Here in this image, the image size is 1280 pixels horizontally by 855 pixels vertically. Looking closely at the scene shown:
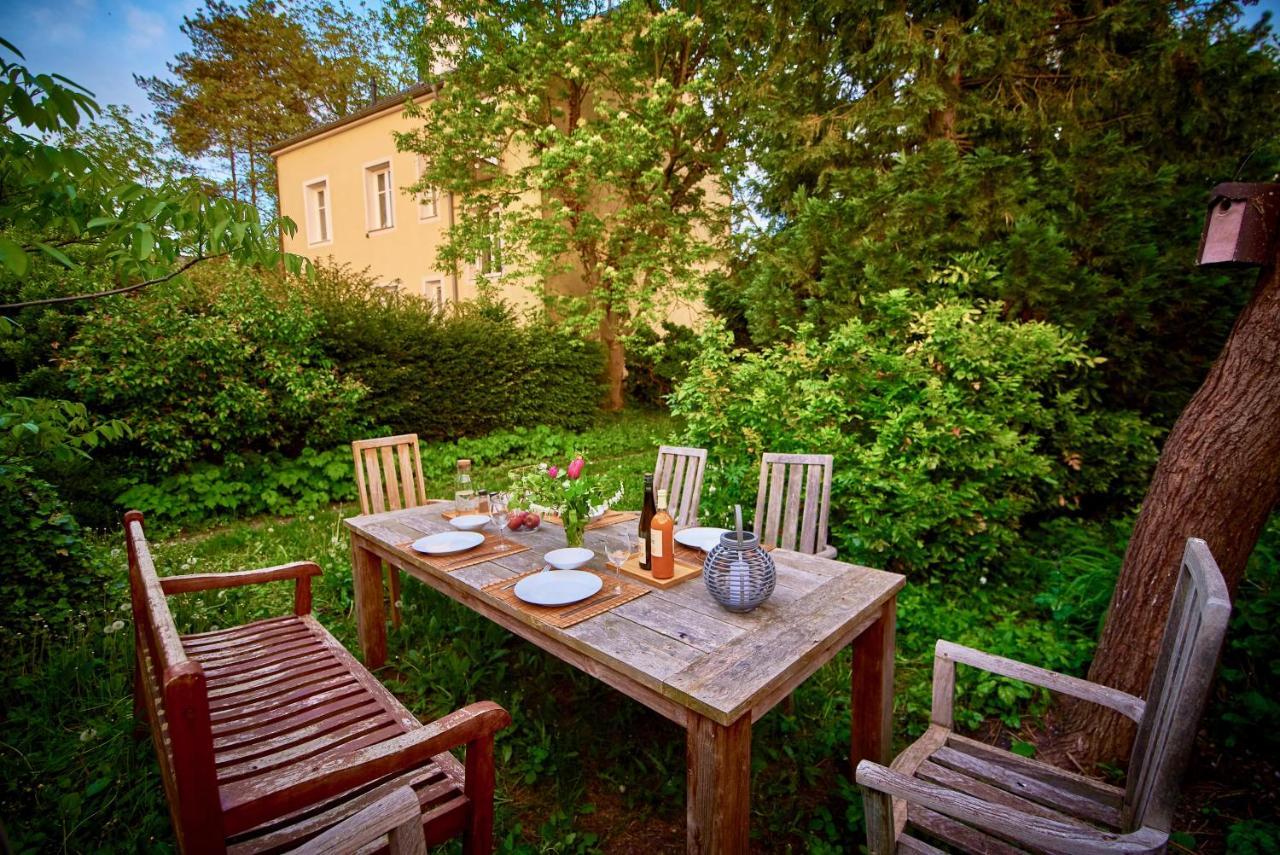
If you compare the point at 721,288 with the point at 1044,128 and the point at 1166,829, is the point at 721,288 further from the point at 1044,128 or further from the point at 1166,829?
the point at 1166,829

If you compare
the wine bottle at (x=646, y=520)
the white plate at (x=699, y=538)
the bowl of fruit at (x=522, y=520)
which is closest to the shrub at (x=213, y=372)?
the bowl of fruit at (x=522, y=520)

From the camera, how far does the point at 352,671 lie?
7.00ft

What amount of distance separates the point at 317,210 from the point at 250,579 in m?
16.2

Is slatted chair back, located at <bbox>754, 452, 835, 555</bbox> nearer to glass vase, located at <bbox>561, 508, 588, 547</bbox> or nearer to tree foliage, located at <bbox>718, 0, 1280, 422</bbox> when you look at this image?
glass vase, located at <bbox>561, 508, 588, 547</bbox>

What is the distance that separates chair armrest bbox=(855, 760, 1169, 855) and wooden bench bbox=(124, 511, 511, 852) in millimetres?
1028

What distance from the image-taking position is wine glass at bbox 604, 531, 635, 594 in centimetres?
216

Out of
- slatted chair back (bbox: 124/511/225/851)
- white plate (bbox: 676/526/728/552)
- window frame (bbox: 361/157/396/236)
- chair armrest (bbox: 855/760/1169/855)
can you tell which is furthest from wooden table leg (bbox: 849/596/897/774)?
window frame (bbox: 361/157/396/236)

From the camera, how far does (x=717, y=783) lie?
1.42m

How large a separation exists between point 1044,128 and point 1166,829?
5313mm

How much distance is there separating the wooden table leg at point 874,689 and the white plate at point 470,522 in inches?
69.4

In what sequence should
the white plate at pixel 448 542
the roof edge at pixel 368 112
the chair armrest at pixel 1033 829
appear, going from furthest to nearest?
the roof edge at pixel 368 112
the white plate at pixel 448 542
the chair armrest at pixel 1033 829

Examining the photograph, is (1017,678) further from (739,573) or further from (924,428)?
(924,428)

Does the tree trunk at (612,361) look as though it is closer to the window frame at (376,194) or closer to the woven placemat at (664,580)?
the window frame at (376,194)

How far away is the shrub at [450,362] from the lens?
680 cm
